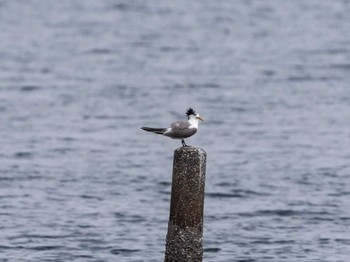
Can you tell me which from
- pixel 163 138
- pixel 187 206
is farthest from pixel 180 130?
pixel 163 138

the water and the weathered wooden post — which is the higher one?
the water

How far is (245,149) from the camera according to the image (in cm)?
4122

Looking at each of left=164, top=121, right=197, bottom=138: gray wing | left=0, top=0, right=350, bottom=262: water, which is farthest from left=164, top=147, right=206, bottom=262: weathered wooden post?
left=0, top=0, right=350, bottom=262: water

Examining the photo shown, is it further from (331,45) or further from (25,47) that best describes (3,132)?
(331,45)

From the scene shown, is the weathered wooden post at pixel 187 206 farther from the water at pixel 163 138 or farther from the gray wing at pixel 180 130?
the water at pixel 163 138

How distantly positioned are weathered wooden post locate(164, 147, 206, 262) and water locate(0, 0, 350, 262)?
273 inches

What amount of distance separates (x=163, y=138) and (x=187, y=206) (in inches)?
910

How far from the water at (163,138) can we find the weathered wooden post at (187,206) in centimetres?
692

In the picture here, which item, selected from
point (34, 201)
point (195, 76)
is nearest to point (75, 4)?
point (195, 76)

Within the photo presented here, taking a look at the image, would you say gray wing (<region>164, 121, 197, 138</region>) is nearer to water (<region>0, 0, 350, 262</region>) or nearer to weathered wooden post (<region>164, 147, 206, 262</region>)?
weathered wooden post (<region>164, 147, 206, 262</region>)

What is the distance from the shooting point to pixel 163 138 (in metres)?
43.9

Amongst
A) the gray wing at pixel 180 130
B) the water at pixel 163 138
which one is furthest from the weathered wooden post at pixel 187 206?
the water at pixel 163 138

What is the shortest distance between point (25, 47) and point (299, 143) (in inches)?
1137

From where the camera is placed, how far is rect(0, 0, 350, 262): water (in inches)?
1198
